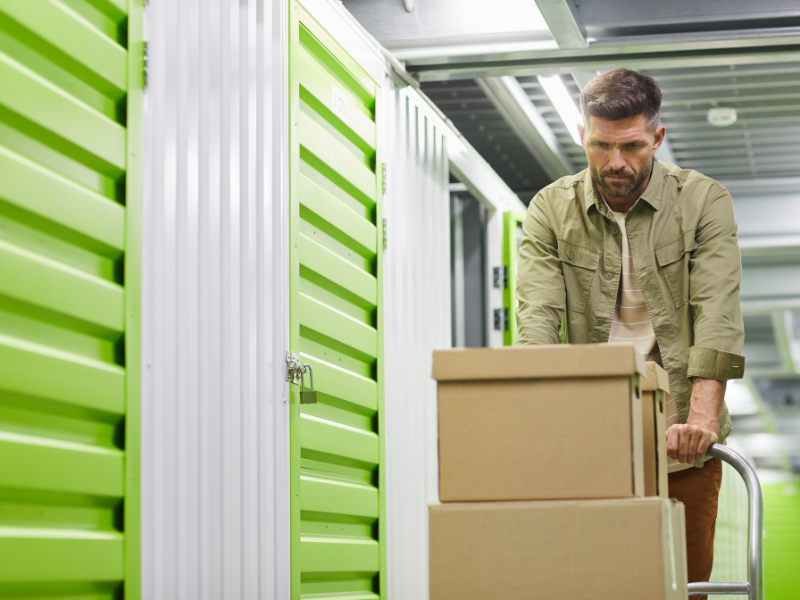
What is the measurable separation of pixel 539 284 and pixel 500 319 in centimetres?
443

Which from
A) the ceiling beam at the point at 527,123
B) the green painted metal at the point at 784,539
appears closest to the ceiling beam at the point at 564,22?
the ceiling beam at the point at 527,123

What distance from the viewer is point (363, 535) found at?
4.29m

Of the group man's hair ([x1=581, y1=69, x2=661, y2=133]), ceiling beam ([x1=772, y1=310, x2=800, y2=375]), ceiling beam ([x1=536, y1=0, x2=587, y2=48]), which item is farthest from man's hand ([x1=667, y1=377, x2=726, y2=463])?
ceiling beam ([x1=772, y1=310, x2=800, y2=375])

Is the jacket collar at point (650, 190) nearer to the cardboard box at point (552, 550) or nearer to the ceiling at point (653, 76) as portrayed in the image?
the cardboard box at point (552, 550)

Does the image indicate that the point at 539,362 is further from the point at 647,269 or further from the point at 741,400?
the point at 741,400

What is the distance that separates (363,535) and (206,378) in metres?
1.61

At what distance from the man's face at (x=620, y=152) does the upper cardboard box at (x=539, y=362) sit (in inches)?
34.9

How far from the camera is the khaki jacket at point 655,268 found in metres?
2.83

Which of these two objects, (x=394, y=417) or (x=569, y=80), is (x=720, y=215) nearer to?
(x=394, y=417)

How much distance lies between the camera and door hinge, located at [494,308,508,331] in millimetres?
7316

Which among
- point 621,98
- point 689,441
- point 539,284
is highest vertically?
point 621,98

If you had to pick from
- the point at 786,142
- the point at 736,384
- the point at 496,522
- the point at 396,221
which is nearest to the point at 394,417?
the point at 396,221

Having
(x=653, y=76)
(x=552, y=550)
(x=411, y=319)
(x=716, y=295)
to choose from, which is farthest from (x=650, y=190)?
(x=653, y=76)

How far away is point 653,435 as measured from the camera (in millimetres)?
2275
